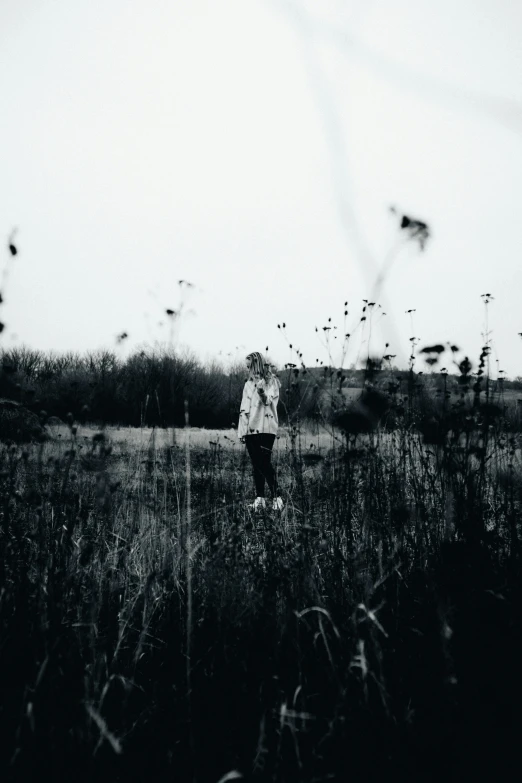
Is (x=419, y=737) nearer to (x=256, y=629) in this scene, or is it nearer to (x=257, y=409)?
(x=256, y=629)

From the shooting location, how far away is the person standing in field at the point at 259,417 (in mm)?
5332

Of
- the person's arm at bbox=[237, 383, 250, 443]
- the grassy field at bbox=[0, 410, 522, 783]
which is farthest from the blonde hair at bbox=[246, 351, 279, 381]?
the grassy field at bbox=[0, 410, 522, 783]

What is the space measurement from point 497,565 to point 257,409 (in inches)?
142

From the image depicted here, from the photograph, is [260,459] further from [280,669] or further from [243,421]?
[280,669]

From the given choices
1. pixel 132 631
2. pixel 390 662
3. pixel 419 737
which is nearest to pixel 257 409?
pixel 132 631

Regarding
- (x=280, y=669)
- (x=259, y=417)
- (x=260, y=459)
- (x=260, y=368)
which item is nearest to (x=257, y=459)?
(x=260, y=459)

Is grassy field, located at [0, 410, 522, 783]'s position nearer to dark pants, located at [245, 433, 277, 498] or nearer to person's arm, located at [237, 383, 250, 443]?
dark pants, located at [245, 433, 277, 498]

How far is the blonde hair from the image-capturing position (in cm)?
569

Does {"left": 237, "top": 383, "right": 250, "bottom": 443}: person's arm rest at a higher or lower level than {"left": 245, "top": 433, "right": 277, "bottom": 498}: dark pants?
higher

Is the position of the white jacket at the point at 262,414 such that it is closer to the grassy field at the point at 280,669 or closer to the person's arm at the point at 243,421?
the person's arm at the point at 243,421

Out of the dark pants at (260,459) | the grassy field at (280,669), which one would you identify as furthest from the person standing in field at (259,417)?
the grassy field at (280,669)

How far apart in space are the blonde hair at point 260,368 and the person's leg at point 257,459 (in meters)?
0.74

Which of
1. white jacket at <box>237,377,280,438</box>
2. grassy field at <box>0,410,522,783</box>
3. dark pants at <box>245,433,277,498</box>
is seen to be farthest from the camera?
white jacket at <box>237,377,280,438</box>

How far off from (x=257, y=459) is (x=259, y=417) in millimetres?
526
